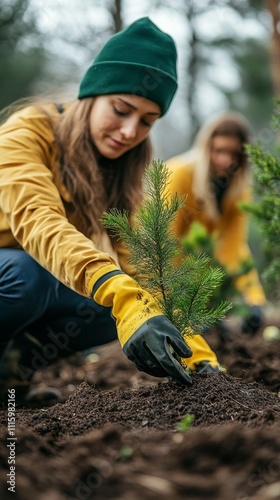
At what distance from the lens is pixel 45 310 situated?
2729mm

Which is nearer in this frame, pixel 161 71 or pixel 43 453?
pixel 43 453

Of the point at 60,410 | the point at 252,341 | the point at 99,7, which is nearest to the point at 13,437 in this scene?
the point at 60,410

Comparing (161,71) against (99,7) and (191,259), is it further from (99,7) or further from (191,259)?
(99,7)

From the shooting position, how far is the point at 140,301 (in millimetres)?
1889

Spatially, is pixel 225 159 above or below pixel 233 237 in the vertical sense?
above

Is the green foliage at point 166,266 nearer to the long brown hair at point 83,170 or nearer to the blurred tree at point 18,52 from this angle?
the long brown hair at point 83,170

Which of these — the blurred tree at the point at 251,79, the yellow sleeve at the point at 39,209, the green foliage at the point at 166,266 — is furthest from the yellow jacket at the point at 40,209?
the blurred tree at the point at 251,79

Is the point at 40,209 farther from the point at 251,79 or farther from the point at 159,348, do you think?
the point at 251,79

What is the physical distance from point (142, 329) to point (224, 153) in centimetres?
344

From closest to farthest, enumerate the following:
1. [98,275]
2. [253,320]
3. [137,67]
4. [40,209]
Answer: [98,275] → [40,209] → [137,67] → [253,320]

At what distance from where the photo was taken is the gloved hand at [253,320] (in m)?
4.39

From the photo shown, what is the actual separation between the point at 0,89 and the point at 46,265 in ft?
32.8

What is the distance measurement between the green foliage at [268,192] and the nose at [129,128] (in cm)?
54

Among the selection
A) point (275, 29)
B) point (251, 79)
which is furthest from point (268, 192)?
point (251, 79)
